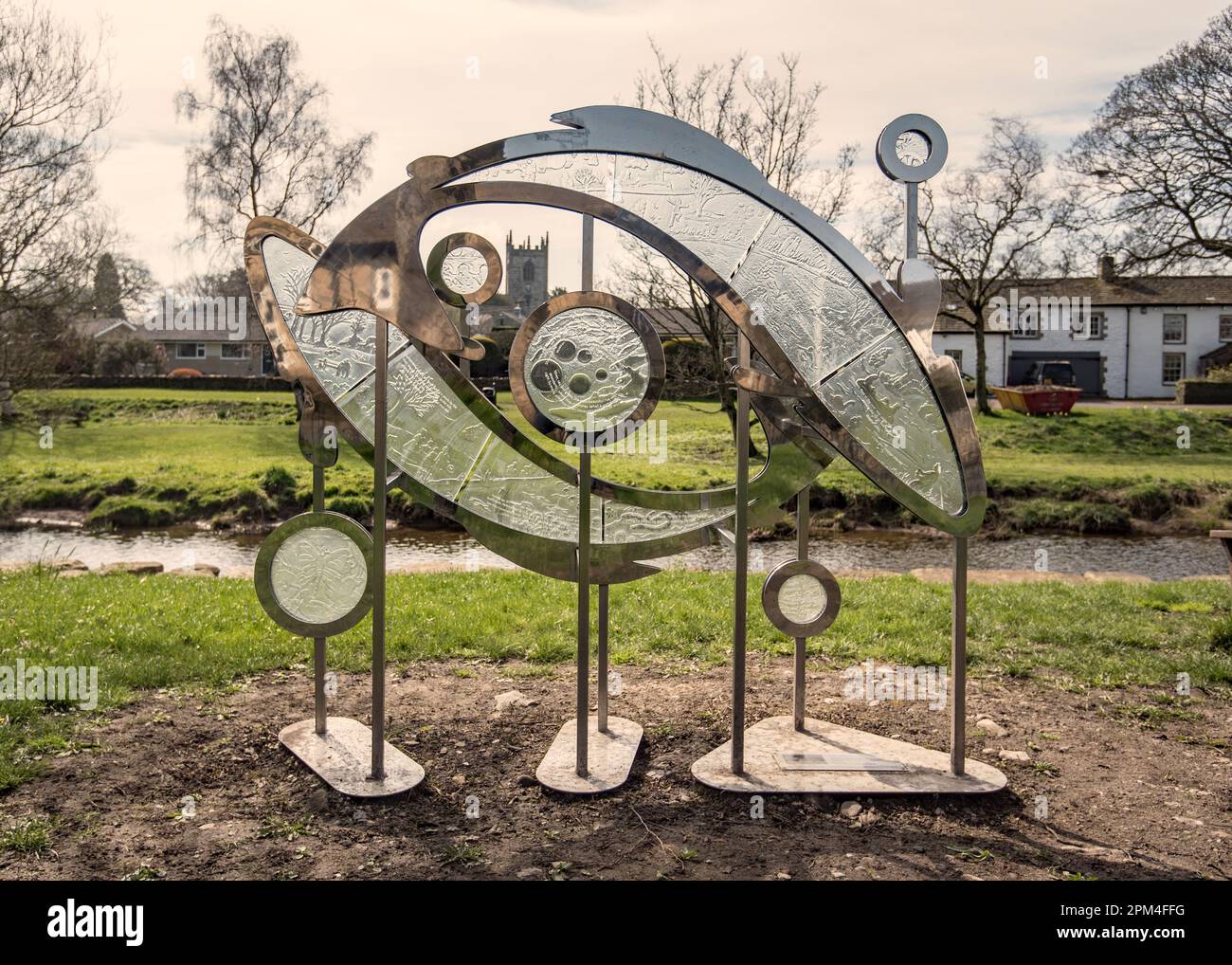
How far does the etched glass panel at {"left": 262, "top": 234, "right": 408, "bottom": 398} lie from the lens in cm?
589

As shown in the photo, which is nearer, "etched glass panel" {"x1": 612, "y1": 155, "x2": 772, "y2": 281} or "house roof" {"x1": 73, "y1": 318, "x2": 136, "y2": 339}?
"etched glass panel" {"x1": 612, "y1": 155, "x2": 772, "y2": 281}

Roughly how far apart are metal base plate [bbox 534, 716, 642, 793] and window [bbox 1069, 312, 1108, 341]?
138 feet

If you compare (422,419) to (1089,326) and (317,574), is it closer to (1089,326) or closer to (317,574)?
(317,574)

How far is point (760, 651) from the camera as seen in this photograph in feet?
25.7

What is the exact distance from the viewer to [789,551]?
14430 millimetres

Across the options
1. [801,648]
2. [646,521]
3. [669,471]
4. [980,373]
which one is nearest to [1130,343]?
Result: [980,373]

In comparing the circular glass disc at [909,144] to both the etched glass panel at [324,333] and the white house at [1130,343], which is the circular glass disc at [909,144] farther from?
the white house at [1130,343]

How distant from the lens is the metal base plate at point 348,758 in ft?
16.4

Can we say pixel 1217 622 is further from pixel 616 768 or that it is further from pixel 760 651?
pixel 616 768

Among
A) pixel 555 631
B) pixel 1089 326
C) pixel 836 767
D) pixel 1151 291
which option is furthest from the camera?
pixel 1151 291

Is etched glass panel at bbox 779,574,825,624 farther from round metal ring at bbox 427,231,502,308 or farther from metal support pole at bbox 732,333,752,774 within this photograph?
round metal ring at bbox 427,231,502,308

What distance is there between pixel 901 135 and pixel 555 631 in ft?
14.9

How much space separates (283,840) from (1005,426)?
972 inches

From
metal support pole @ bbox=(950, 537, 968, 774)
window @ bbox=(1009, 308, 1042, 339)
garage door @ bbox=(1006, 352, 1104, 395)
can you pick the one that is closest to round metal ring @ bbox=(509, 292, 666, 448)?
metal support pole @ bbox=(950, 537, 968, 774)
